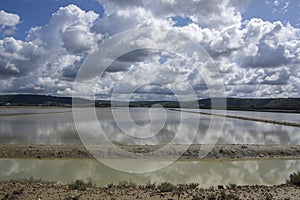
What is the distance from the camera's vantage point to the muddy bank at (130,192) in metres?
9.62

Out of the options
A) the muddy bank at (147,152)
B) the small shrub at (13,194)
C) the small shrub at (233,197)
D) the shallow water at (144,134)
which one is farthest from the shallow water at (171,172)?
the shallow water at (144,134)

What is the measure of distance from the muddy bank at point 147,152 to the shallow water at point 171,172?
1144mm

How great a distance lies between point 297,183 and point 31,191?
9.53 metres

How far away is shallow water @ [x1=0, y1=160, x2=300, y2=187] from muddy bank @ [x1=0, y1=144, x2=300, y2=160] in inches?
45.0

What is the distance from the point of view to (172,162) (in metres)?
17.8

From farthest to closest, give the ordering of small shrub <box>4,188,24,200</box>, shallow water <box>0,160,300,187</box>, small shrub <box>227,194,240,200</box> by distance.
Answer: shallow water <box>0,160,300,187</box> < small shrub <box>227,194,240,200</box> < small shrub <box>4,188,24,200</box>

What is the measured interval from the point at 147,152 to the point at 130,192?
9108mm

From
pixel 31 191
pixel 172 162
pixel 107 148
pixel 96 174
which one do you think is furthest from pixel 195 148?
pixel 31 191

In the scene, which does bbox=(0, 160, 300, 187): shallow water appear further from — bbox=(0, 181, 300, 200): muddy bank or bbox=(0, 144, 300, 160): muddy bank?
bbox=(0, 181, 300, 200): muddy bank

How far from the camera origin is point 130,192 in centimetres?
1038

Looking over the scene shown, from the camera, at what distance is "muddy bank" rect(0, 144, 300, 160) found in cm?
1842

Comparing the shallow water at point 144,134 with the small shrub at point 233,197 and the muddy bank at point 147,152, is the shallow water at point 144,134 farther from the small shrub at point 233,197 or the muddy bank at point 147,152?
the small shrub at point 233,197

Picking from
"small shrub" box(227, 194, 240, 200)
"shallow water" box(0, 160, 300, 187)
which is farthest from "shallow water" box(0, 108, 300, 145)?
"small shrub" box(227, 194, 240, 200)

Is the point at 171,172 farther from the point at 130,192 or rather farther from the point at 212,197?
the point at 212,197
